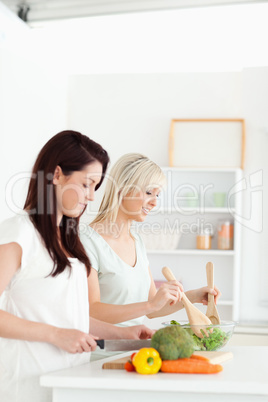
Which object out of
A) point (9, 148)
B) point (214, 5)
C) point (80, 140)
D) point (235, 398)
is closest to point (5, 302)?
point (80, 140)

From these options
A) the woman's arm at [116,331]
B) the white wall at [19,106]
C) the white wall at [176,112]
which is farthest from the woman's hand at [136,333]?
the white wall at [176,112]

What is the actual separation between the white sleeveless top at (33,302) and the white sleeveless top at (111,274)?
45 centimetres

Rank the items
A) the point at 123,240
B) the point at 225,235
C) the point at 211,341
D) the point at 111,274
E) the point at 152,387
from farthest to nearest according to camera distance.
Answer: the point at 225,235 < the point at 123,240 < the point at 111,274 < the point at 211,341 < the point at 152,387

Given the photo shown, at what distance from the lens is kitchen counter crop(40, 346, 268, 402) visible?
5.00 ft

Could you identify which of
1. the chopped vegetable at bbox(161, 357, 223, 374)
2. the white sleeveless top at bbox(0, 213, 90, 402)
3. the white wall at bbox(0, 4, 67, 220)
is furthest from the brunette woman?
the white wall at bbox(0, 4, 67, 220)

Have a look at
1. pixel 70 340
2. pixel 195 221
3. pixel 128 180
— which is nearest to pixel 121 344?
pixel 70 340

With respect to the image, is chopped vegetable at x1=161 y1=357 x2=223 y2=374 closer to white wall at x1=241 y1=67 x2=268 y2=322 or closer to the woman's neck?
the woman's neck

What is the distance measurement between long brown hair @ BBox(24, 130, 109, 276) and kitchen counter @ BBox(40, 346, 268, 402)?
31 centimetres

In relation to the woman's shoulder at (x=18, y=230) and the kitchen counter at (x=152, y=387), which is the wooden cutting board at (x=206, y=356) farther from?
the woman's shoulder at (x=18, y=230)

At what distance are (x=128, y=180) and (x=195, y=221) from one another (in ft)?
8.10

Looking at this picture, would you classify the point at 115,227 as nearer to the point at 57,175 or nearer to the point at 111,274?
the point at 111,274

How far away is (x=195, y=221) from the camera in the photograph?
464cm

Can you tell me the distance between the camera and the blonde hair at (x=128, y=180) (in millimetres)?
2238

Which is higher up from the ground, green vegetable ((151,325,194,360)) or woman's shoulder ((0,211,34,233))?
woman's shoulder ((0,211,34,233))
